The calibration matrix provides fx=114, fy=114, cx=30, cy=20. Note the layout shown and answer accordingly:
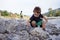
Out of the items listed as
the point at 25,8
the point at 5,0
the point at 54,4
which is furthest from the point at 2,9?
the point at 54,4

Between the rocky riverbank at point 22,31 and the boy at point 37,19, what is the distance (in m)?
0.04

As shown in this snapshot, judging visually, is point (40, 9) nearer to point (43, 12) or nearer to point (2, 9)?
point (43, 12)

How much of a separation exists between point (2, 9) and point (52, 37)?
0.59m

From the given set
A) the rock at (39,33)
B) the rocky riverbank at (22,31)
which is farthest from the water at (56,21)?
the rock at (39,33)

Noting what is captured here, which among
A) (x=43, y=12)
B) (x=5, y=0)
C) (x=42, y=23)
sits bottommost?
(x=42, y=23)

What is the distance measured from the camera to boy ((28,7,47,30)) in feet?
3.82

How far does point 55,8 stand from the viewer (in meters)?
1.22

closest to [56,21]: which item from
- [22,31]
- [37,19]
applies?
[37,19]

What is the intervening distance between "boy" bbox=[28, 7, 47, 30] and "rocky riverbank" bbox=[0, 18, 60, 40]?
0.04 metres

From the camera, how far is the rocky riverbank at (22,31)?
1128 millimetres

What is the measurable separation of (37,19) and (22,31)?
0.64 ft

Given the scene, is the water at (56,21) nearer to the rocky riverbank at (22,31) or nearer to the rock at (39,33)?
the rocky riverbank at (22,31)

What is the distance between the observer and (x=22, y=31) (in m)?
1.15

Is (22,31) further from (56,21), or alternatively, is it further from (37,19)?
(56,21)
